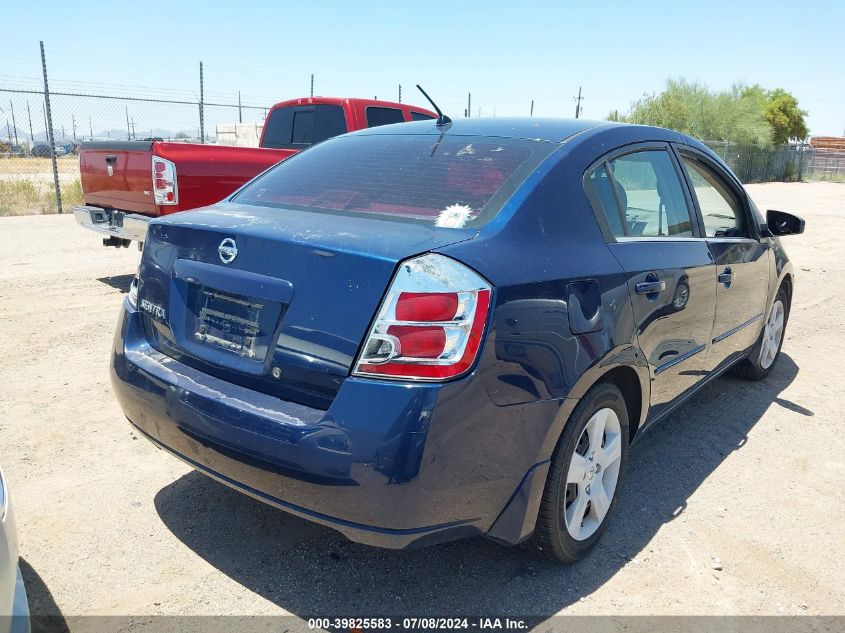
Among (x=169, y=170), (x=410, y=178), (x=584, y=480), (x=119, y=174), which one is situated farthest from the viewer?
(x=119, y=174)

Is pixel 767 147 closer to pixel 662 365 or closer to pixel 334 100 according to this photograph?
pixel 334 100

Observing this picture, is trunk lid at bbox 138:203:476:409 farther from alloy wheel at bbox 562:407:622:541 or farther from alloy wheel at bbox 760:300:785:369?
alloy wheel at bbox 760:300:785:369

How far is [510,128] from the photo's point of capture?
3105 mm

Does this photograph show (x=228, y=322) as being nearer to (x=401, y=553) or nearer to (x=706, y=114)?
(x=401, y=553)

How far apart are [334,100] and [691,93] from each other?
104 ft

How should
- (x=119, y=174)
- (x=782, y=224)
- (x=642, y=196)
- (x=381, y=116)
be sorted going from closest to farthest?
(x=642, y=196), (x=782, y=224), (x=119, y=174), (x=381, y=116)

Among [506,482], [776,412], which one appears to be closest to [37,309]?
[506,482]

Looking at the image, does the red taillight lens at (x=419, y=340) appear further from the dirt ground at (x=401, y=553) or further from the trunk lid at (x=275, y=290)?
the dirt ground at (x=401, y=553)

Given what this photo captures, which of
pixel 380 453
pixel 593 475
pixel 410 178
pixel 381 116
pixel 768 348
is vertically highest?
pixel 381 116

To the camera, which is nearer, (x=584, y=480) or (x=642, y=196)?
(x=584, y=480)

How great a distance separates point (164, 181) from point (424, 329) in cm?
461

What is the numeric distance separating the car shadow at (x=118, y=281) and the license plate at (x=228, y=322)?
4.68 meters

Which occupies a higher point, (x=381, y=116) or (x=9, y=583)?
(x=381, y=116)

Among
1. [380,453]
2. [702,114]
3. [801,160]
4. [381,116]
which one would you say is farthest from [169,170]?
[801,160]
